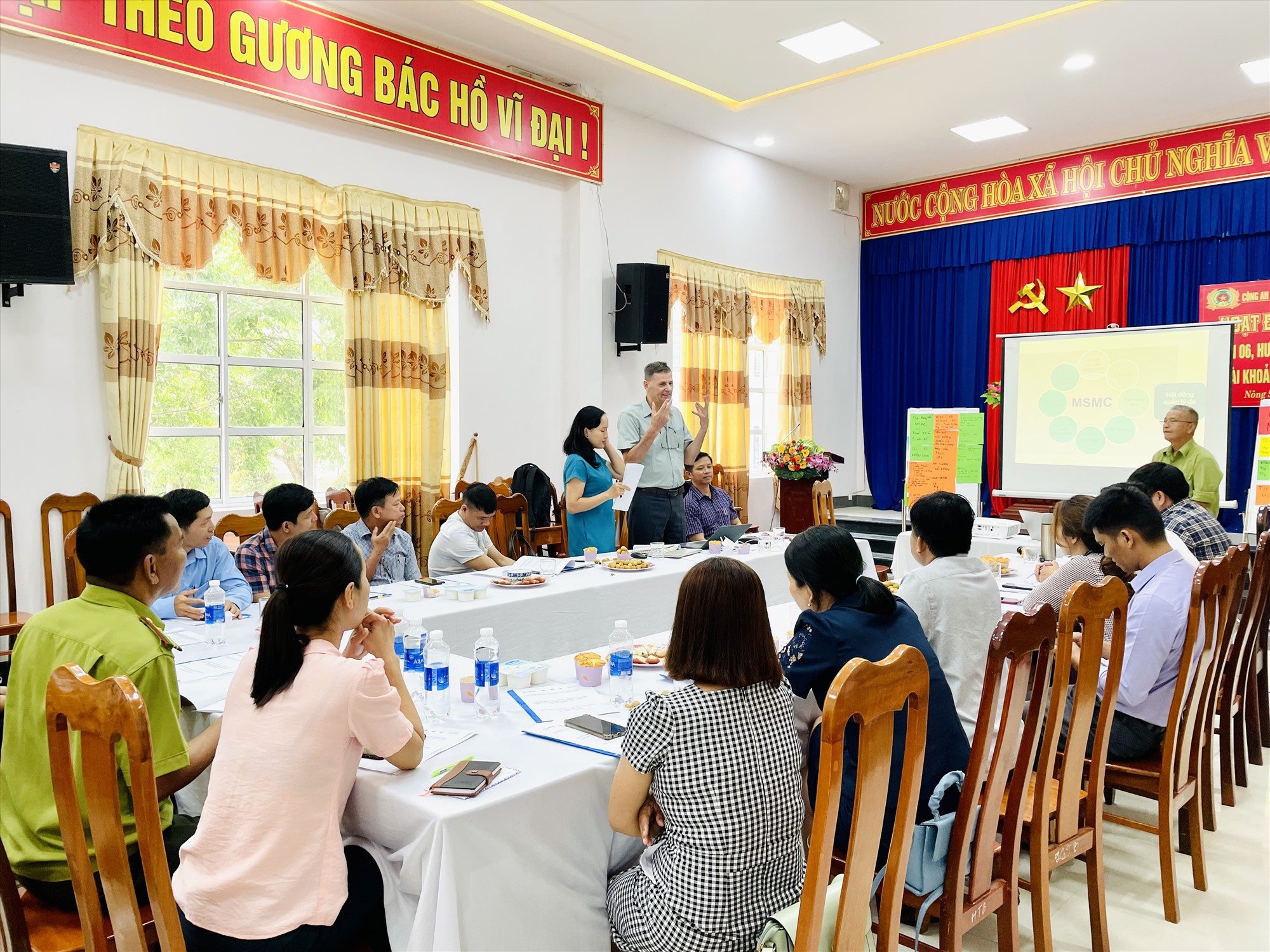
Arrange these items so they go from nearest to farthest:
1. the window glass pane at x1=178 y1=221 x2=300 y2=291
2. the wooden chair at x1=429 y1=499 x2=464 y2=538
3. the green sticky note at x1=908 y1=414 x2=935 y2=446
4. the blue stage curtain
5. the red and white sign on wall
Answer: the wooden chair at x1=429 y1=499 x2=464 y2=538 → the window glass pane at x1=178 y1=221 x2=300 y2=291 → the red and white sign on wall → the blue stage curtain → the green sticky note at x1=908 y1=414 x2=935 y2=446

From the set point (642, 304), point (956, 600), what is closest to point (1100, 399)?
point (642, 304)

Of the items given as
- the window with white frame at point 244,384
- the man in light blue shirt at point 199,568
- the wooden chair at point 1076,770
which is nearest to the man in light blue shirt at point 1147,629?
the wooden chair at point 1076,770

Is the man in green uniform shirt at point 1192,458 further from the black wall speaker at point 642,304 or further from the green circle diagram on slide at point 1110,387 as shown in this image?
the black wall speaker at point 642,304

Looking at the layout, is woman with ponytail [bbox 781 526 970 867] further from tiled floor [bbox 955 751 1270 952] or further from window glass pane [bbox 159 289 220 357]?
window glass pane [bbox 159 289 220 357]

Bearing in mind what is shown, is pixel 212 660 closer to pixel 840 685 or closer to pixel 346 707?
pixel 346 707

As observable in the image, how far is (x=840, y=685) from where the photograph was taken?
1333 millimetres

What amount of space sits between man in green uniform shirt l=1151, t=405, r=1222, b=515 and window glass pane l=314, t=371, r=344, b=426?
17.1 feet

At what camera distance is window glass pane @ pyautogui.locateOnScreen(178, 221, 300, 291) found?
5.07 meters

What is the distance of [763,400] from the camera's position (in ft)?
28.3

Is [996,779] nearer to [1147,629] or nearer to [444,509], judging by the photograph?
[1147,629]

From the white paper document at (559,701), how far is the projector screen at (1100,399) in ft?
19.9

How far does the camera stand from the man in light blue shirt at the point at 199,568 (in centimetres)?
316

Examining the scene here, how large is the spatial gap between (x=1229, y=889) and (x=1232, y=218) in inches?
245

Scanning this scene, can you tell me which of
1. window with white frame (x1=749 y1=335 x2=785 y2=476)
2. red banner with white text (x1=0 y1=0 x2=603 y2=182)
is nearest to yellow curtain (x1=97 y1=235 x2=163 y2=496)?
red banner with white text (x1=0 y1=0 x2=603 y2=182)
